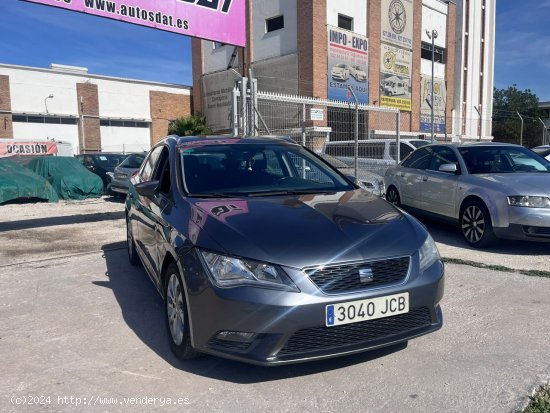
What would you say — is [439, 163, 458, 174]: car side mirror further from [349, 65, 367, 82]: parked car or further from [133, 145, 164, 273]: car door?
[349, 65, 367, 82]: parked car

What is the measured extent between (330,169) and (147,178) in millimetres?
1995

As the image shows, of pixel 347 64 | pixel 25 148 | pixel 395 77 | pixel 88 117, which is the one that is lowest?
pixel 25 148

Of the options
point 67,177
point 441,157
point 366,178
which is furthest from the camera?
point 67,177

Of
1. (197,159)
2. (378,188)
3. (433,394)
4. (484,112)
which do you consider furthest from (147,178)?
(484,112)

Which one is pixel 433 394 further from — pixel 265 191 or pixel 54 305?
pixel 54 305

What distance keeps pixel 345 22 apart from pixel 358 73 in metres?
2.93

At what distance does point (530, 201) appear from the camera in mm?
6031

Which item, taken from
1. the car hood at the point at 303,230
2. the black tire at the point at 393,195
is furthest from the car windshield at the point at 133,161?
the car hood at the point at 303,230

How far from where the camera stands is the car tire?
6453mm

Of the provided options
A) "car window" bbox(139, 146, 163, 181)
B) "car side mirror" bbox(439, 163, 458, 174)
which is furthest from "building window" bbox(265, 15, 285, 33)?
"car window" bbox(139, 146, 163, 181)

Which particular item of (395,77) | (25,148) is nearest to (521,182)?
(25,148)

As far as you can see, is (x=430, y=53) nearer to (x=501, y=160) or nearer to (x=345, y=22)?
(x=345, y=22)

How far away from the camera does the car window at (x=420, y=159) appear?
826 cm

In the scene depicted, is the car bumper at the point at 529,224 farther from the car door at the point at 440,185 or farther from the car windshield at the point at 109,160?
the car windshield at the point at 109,160
